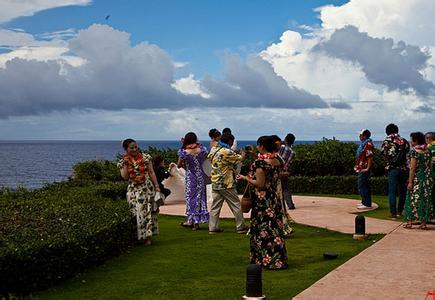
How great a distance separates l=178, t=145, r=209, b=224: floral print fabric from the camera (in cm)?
1285

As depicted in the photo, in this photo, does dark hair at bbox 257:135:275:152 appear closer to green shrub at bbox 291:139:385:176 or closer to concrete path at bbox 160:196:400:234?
concrete path at bbox 160:196:400:234

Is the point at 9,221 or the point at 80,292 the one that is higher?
the point at 9,221

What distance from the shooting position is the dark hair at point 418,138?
11778mm

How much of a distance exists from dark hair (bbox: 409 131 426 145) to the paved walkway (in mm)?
1634

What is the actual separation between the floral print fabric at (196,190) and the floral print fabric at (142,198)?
212cm

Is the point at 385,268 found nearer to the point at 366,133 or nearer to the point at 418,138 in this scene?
the point at 418,138

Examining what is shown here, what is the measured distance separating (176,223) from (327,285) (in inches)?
263

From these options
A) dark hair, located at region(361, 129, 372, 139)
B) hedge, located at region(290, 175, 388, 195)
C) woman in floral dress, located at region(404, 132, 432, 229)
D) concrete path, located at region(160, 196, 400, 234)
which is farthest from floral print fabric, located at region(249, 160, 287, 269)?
hedge, located at region(290, 175, 388, 195)

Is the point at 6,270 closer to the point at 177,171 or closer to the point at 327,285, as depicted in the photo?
the point at 327,285

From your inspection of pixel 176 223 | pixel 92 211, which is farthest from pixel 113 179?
pixel 92 211

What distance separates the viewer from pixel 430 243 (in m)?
10.4

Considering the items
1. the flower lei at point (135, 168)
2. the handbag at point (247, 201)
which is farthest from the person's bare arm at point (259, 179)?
the flower lei at point (135, 168)

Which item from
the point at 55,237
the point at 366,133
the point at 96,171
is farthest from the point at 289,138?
the point at 96,171

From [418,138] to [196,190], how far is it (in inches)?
172
